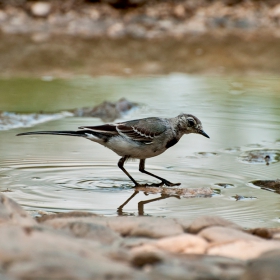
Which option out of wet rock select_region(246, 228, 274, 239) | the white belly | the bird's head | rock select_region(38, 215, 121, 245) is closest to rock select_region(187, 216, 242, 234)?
wet rock select_region(246, 228, 274, 239)

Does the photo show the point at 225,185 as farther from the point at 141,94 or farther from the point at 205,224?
A: the point at 141,94

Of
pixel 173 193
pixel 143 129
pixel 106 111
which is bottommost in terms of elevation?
pixel 173 193

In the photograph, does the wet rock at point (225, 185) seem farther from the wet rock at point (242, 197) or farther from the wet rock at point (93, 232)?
the wet rock at point (93, 232)

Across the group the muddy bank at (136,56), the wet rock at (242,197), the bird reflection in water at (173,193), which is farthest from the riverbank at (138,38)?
the wet rock at (242,197)

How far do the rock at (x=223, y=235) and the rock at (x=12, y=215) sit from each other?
1.11 metres

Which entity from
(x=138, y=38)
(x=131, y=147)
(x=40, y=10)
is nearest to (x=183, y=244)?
(x=131, y=147)

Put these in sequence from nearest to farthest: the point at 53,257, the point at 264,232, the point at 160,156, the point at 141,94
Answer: the point at 53,257, the point at 264,232, the point at 160,156, the point at 141,94

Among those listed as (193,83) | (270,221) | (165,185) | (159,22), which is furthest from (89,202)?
(159,22)

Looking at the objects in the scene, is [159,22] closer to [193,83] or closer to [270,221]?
[193,83]

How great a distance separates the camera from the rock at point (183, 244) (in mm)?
4164

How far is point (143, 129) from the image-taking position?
6.96 metres

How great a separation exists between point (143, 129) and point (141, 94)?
4073 mm

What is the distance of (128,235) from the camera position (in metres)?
4.52

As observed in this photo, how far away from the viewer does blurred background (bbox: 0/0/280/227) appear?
638 cm
